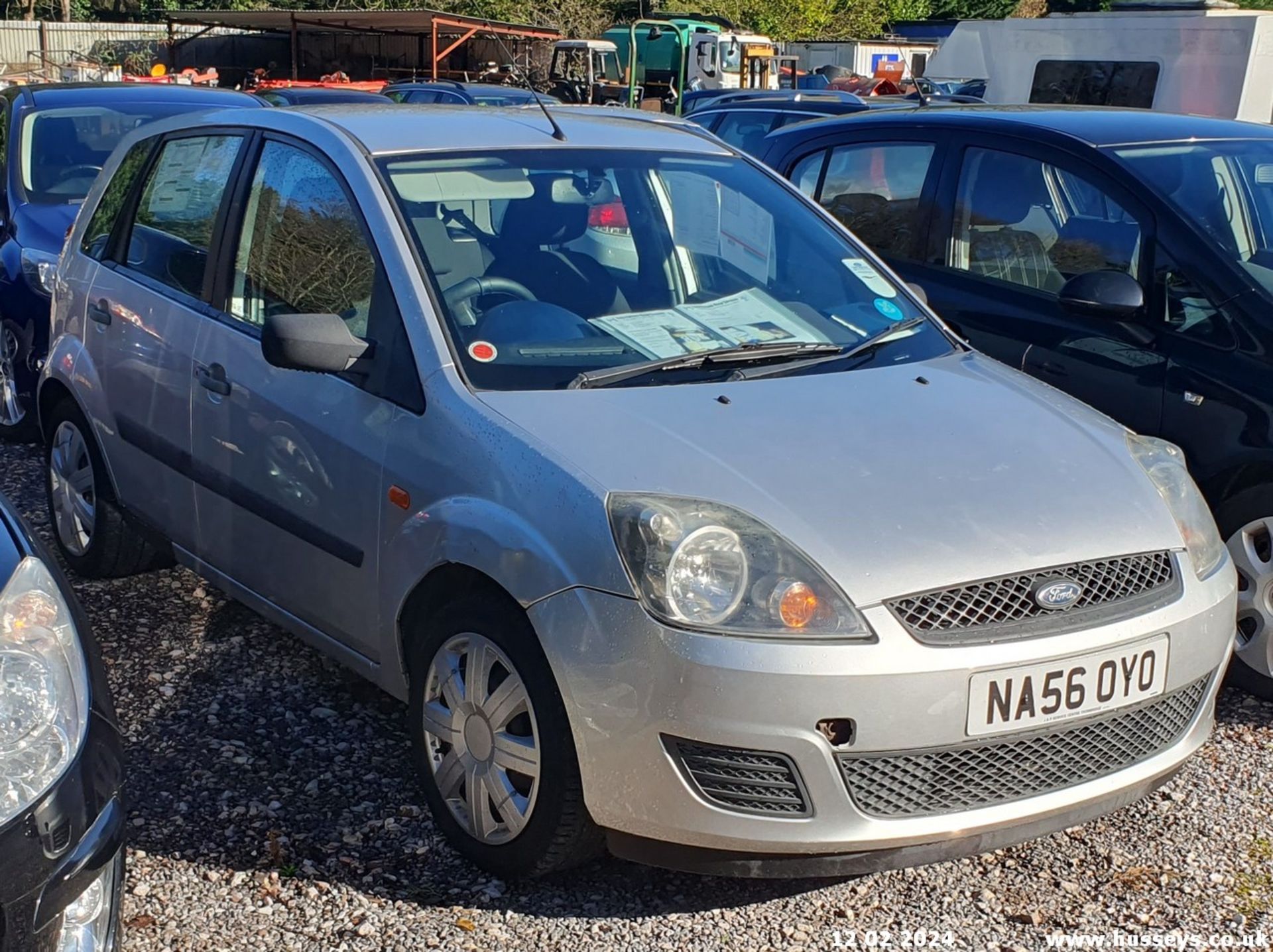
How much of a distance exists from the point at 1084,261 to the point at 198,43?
33.2 meters

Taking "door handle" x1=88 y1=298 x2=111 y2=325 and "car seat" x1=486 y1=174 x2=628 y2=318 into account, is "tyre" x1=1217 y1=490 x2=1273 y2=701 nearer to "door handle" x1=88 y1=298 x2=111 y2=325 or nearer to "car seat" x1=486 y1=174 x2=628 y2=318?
"car seat" x1=486 y1=174 x2=628 y2=318

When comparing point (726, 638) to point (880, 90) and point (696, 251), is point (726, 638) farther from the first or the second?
point (880, 90)

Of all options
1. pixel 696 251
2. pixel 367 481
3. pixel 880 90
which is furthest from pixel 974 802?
pixel 880 90

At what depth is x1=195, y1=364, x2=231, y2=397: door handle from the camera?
3.84 m

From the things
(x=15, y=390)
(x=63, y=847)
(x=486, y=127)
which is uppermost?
(x=486, y=127)

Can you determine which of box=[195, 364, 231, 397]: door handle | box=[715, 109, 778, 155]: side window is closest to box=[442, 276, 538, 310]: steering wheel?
box=[195, 364, 231, 397]: door handle

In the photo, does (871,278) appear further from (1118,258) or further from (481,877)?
(481,877)

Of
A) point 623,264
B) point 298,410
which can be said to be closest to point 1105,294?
point 623,264

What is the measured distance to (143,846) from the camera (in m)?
3.22

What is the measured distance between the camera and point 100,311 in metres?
4.58

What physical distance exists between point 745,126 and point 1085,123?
6.67 metres

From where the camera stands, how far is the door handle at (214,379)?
3.84m

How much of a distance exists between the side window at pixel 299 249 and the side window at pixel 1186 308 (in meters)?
2.57

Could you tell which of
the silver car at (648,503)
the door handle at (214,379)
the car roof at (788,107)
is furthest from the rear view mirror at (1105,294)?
the car roof at (788,107)
